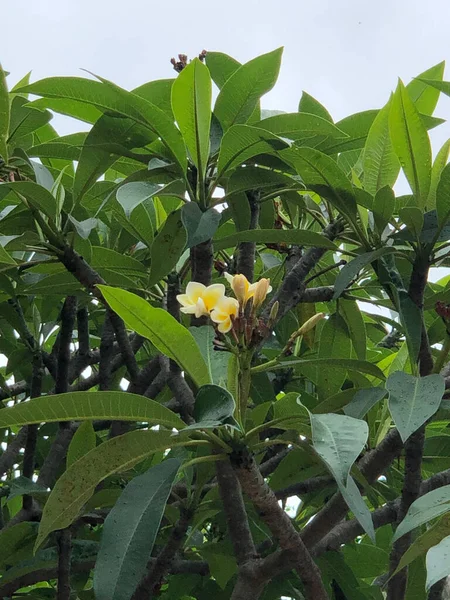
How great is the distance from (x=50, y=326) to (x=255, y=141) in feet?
2.60

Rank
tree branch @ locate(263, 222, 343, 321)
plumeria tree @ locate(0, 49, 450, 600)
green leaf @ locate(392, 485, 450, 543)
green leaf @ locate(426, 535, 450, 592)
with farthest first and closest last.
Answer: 1. tree branch @ locate(263, 222, 343, 321)
2. plumeria tree @ locate(0, 49, 450, 600)
3. green leaf @ locate(392, 485, 450, 543)
4. green leaf @ locate(426, 535, 450, 592)

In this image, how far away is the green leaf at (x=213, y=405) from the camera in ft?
2.35

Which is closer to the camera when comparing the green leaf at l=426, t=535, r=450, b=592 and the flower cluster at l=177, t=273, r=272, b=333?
the green leaf at l=426, t=535, r=450, b=592

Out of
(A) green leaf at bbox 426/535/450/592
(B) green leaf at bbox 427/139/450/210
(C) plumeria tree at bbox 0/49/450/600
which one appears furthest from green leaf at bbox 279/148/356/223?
(A) green leaf at bbox 426/535/450/592

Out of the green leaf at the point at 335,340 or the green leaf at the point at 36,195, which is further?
the green leaf at the point at 335,340

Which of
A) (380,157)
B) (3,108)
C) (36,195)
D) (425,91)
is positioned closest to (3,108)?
(3,108)

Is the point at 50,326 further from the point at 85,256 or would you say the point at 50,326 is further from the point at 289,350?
the point at 289,350

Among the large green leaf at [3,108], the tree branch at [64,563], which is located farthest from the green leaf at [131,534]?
the large green leaf at [3,108]

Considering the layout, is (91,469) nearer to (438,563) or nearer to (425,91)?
(438,563)

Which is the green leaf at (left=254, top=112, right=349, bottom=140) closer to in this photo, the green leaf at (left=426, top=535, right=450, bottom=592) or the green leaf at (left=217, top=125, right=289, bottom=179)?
the green leaf at (left=217, top=125, right=289, bottom=179)

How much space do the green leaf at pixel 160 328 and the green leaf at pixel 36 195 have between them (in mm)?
296

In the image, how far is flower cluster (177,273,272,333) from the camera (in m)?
0.83

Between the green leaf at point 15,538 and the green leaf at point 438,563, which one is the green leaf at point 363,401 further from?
the green leaf at point 15,538

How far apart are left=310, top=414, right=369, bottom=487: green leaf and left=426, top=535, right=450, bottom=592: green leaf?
0.09 metres
